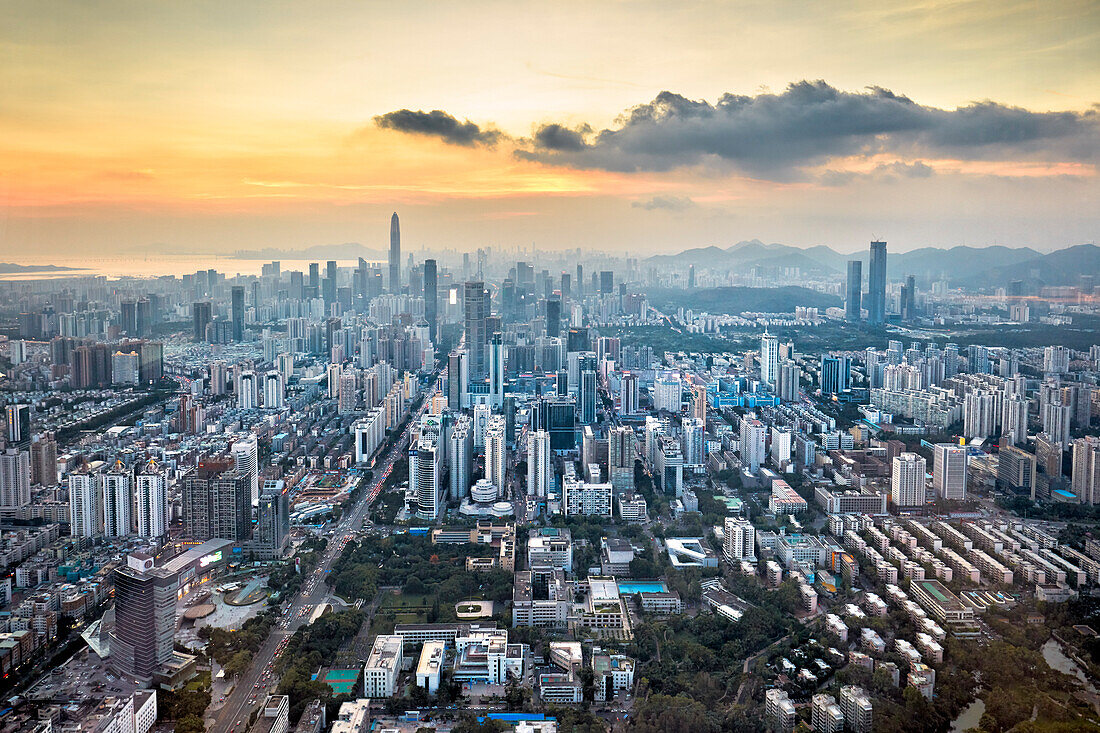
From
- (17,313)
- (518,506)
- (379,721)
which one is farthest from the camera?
(518,506)

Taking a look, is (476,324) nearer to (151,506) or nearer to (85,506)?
(151,506)

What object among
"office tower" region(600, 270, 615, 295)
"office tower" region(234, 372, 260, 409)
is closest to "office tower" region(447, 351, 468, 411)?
"office tower" region(234, 372, 260, 409)

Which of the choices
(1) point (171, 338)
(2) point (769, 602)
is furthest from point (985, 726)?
(1) point (171, 338)

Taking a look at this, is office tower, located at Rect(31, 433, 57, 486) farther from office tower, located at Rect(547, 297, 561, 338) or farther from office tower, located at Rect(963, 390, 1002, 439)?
office tower, located at Rect(547, 297, 561, 338)

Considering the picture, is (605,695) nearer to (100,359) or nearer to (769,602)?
(769,602)

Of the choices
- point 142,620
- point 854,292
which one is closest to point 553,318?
point 854,292

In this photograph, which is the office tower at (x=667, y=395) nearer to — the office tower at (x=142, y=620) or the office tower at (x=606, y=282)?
the office tower at (x=606, y=282)

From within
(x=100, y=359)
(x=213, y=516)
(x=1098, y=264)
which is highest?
(x=1098, y=264)
